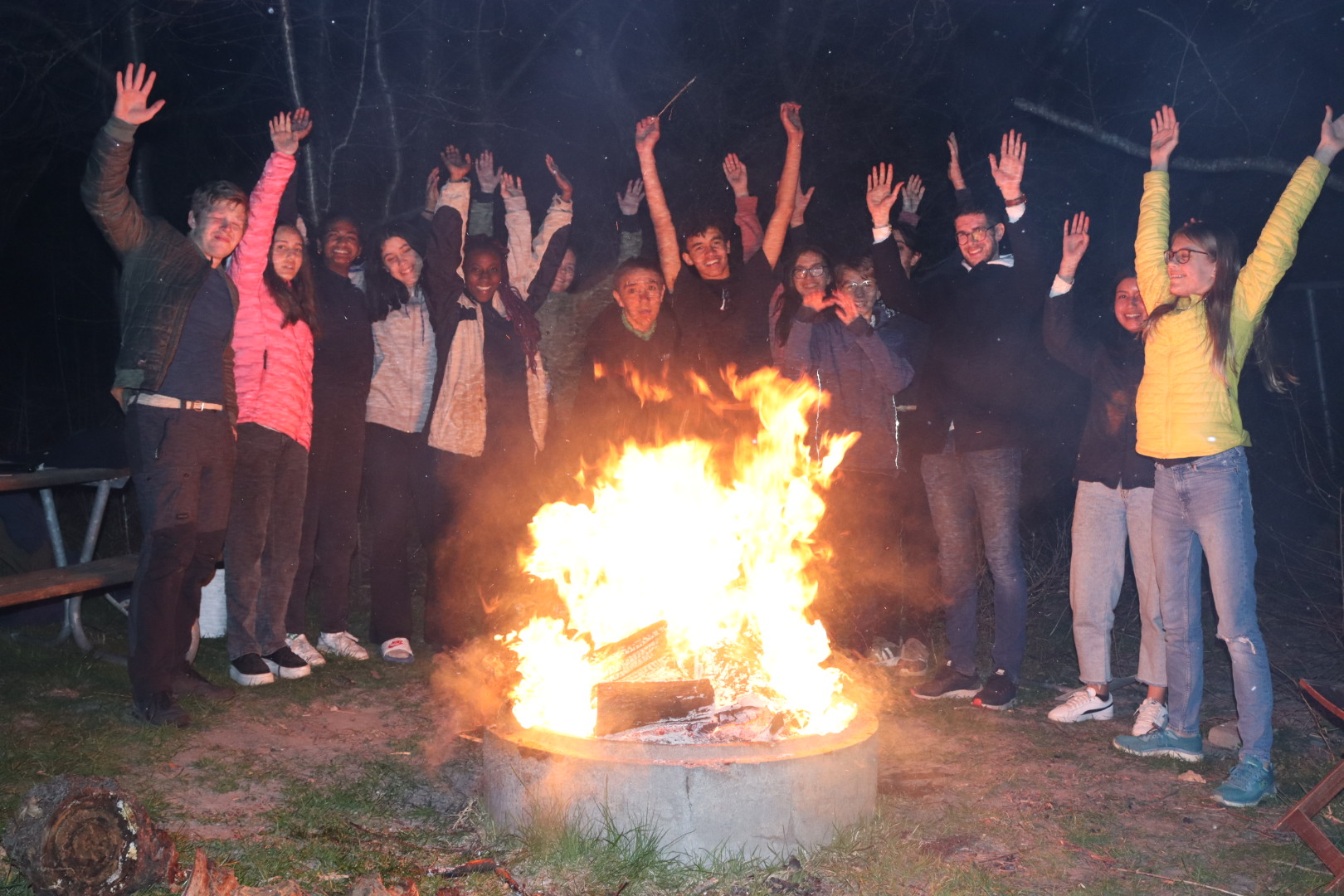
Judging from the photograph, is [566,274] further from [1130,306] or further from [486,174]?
[1130,306]

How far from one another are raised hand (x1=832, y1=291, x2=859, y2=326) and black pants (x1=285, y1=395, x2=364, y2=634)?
292cm

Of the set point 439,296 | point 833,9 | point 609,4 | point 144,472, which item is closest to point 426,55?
point 609,4

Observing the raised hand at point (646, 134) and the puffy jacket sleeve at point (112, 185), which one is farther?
the raised hand at point (646, 134)

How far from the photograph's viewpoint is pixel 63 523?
10.8 metres

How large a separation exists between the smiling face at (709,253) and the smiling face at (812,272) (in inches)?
21.6

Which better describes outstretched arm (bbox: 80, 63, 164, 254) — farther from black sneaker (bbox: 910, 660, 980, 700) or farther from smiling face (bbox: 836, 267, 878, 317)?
black sneaker (bbox: 910, 660, 980, 700)

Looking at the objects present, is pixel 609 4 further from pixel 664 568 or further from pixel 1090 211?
pixel 664 568

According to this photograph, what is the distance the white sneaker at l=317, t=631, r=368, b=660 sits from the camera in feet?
21.0

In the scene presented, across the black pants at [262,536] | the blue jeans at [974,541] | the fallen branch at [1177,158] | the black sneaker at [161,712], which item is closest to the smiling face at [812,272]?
the blue jeans at [974,541]

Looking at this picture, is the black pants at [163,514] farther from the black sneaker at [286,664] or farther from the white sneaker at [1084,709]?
the white sneaker at [1084,709]

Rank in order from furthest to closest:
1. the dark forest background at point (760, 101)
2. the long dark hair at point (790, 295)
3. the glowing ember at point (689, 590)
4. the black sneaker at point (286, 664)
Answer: the dark forest background at point (760, 101) < the long dark hair at point (790, 295) < the black sneaker at point (286, 664) < the glowing ember at point (689, 590)

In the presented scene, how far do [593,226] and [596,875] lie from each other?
809cm

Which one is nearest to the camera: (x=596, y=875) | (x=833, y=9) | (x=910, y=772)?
(x=596, y=875)

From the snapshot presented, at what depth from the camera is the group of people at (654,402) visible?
15.4 ft
